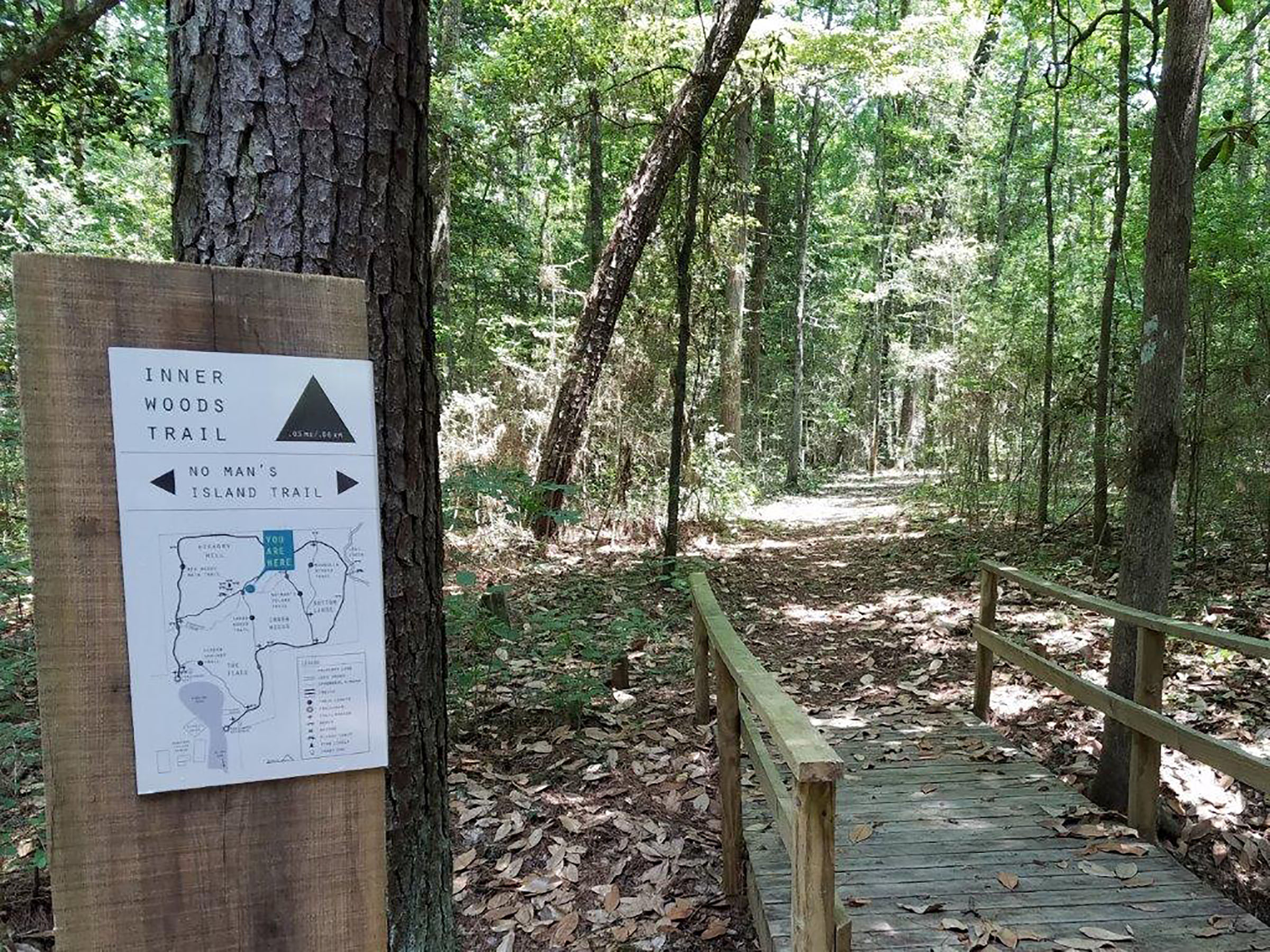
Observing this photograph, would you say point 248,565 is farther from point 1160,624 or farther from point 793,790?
point 1160,624

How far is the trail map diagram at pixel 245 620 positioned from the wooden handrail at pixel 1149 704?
11.5ft

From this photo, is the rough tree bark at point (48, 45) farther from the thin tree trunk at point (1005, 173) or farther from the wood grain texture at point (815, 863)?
the thin tree trunk at point (1005, 173)

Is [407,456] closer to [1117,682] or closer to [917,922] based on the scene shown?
[917,922]

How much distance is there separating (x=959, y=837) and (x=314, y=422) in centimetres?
365

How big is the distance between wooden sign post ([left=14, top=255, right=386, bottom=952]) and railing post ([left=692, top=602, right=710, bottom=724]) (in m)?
3.57

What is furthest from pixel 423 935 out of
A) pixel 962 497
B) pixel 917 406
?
pixel 917 406

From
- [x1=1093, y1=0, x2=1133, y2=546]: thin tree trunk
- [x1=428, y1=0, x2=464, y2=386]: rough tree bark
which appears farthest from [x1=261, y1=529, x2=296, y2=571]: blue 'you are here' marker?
[x1=1093, y1=0, x2=1133, y2=546]: thin tree trunk

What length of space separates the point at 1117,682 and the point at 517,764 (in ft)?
11.5

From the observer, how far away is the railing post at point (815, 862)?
2.07m

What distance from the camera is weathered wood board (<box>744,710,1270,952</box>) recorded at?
2.99 m

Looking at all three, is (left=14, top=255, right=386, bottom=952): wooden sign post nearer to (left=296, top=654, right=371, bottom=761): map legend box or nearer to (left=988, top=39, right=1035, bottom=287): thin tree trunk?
(left=296, top=654, right=371, bottom=761): map legend box

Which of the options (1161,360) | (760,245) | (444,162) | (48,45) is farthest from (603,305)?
(760,245)

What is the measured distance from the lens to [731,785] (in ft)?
11.7

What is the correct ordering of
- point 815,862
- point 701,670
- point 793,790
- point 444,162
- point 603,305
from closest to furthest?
point 815,862 → point 793,790 → point 701,670 → point 603,305 → point 444,162
